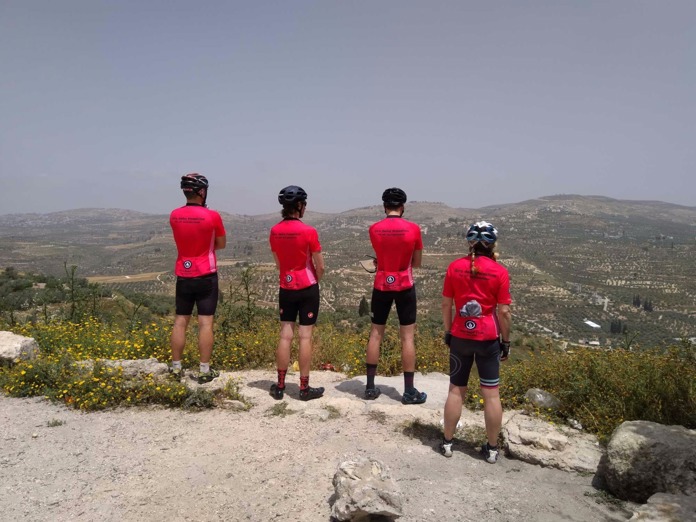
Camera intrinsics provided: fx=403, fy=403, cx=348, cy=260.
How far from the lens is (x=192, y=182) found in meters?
5.09

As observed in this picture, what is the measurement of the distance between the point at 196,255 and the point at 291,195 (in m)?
1.46

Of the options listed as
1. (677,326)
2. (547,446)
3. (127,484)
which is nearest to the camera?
(127,484)

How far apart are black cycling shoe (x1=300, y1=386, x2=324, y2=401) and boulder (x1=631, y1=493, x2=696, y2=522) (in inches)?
137

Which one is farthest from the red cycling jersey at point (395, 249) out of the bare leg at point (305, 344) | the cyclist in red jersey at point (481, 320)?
the bare leg at point (305, 344)

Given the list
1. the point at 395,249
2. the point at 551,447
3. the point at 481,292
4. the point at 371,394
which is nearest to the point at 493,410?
the point at 551,447

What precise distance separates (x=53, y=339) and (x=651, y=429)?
8408mm

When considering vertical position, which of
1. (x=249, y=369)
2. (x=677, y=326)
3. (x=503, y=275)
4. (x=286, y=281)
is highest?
(x=503, y=275)

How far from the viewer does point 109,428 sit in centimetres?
444

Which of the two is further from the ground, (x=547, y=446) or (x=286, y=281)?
(x=286, y=281)

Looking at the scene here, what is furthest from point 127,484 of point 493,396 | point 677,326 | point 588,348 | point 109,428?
point 677,326

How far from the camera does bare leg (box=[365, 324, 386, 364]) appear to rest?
5.17 meters

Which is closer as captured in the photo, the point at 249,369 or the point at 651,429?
the point at 651,429

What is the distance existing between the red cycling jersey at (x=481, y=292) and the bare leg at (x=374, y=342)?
1450mm

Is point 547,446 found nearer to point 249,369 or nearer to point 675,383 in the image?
point 675,383
